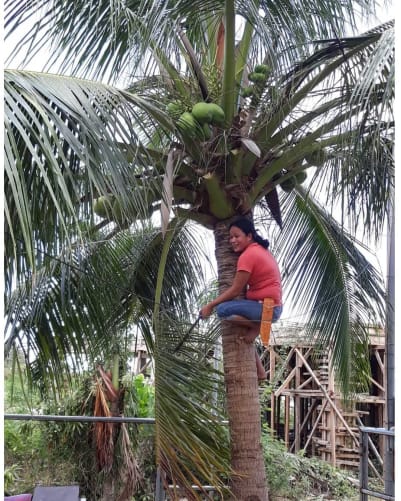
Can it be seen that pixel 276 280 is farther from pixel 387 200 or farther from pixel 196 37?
pixel 196 37

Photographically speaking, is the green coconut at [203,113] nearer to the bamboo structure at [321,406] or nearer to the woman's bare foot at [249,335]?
the woman's bare foot at [249,335]

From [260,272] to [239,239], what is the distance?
0.81 feet

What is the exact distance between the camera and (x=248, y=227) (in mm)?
4184

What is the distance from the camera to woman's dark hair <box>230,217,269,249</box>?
164 inches

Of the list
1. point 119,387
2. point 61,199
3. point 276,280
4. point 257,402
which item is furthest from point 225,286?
point 119,387

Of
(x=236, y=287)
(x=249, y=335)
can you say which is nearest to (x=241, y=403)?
(x=249, y=335)

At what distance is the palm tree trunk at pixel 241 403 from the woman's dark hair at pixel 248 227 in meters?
0.14

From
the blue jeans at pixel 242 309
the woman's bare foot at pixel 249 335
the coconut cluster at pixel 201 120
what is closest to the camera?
the coconut cluster at pixel 201 120

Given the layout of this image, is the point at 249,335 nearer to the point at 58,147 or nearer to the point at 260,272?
the point at 260,272

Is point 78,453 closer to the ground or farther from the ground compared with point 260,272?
closer to the ground

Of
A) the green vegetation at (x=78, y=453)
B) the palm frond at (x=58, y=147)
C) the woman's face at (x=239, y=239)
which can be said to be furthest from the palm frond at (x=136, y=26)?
the green vegetation at (x=78, y=453)

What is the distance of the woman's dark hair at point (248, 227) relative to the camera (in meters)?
4.17

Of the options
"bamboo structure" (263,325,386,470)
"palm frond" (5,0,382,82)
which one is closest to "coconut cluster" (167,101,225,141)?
"palm frond" (5,0,382,82)

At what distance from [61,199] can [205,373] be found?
1.79m
